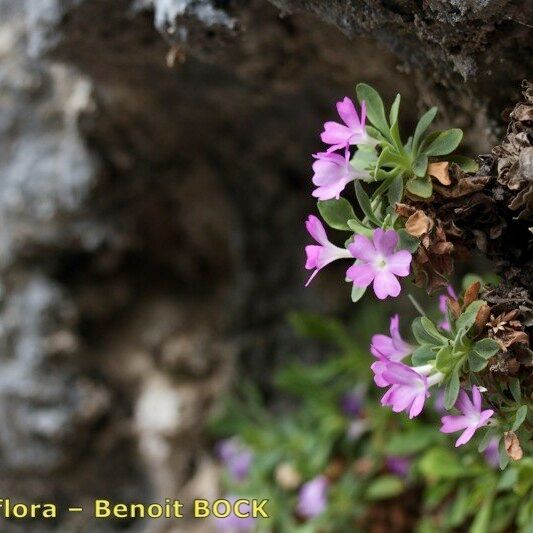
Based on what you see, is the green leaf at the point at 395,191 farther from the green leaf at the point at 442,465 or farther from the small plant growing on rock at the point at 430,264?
the green leaf at the point at 442,465

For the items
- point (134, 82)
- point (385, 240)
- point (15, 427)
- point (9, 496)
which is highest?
point (385, 240)

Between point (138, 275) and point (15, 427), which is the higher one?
point (138, 275)

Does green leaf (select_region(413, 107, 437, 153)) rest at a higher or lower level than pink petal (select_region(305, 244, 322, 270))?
higher

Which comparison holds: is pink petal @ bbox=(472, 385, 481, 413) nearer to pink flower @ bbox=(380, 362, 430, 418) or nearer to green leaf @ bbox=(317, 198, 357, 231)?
pink flower @ bbox=(380, 362, 430, 418)

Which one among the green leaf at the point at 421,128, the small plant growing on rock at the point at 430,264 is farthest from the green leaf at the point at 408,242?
the green leaf at the point at 421,128

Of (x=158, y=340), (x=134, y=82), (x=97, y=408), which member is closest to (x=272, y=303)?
(x=158, y=340)

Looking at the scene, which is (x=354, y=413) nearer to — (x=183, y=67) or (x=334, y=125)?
(x=183, y=67)

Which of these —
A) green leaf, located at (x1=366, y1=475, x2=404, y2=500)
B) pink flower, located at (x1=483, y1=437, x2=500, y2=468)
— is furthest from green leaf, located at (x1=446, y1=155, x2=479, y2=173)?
green leaf, located at (x1=366, y1=475, x2=404, y2=500)

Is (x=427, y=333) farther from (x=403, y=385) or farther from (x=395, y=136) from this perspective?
(x=395, y=136)

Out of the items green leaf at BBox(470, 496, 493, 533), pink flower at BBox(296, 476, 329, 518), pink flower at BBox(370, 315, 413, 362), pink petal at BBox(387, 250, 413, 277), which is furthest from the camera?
pink flower at BBox(296, 476, 329, 518)
